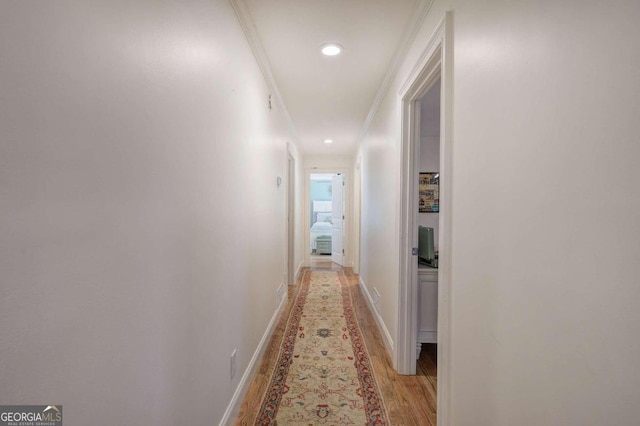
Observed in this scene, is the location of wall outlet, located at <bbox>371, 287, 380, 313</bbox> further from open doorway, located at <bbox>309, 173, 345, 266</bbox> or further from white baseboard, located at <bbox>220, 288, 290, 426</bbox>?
open doorway, located at <bbox>309, 173, 345, 266</bbox>

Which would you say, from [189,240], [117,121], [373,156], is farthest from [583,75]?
[373,156]

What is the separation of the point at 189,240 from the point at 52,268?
1.92 ft

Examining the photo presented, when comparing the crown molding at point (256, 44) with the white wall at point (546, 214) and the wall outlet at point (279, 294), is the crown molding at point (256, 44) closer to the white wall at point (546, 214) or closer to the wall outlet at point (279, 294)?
the white wall at point (546, 214)

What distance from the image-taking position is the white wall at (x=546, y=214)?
560mm

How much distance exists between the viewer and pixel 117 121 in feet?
2.40

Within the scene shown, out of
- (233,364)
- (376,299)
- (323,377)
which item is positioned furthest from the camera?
(376,299)

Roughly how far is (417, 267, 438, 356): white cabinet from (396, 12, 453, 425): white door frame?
8.1 inches

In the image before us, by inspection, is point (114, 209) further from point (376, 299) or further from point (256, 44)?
point (376, 299)

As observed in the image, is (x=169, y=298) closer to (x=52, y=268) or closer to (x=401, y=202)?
(x=52, y=268)

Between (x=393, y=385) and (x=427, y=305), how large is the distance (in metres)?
0.71

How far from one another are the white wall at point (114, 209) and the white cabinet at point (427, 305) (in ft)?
5.43

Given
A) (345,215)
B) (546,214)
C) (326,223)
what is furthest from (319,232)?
(546,214)

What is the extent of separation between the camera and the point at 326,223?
8.62m

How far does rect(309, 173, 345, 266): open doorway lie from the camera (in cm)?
659
